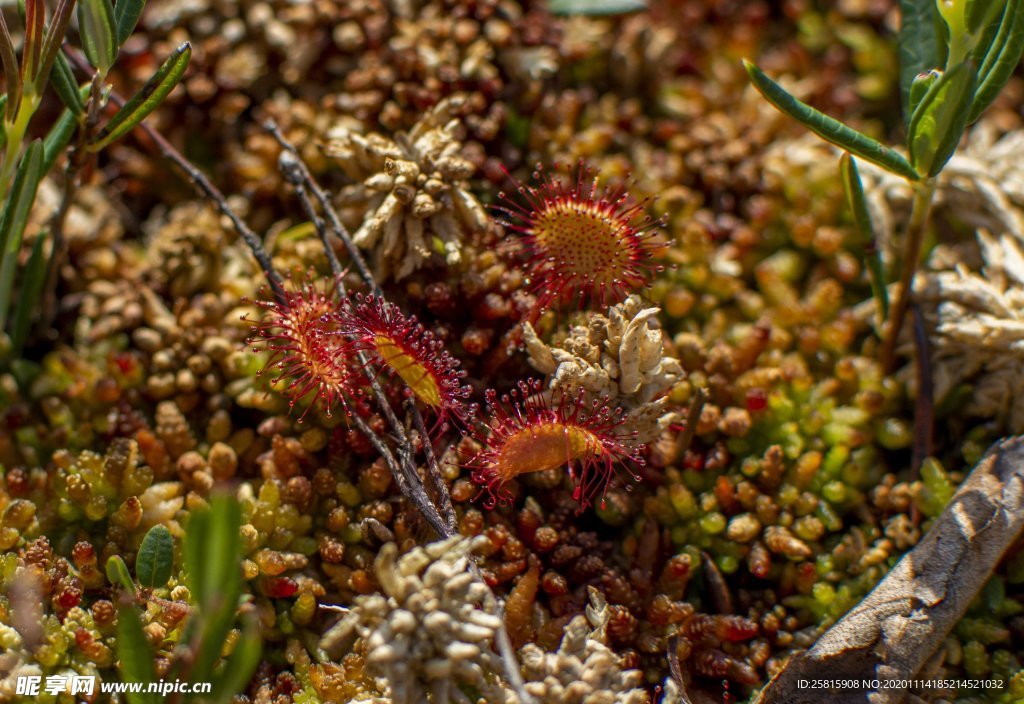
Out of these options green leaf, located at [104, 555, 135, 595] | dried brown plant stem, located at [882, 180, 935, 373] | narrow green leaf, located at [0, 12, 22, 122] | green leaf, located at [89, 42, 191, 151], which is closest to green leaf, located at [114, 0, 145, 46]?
green leaf, located at [89, 42, 191, 151]

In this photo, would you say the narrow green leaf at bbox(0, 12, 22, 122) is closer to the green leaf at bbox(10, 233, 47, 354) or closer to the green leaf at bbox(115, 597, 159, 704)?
the green leaf at bbox(10, 233, 47, 354)

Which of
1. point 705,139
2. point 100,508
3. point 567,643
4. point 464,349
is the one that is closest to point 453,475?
point 464,349

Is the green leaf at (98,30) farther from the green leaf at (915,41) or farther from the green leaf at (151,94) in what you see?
the green leaf at (915,41)

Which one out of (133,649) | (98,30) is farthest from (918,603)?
(98,30)

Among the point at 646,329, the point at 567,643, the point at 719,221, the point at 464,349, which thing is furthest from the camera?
the point at 719,221

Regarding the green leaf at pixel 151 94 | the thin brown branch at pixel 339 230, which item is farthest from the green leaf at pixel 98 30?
the thin brown branch at pixel 339 230

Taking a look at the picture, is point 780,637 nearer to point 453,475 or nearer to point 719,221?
point 453,475

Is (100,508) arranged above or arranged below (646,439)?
below
